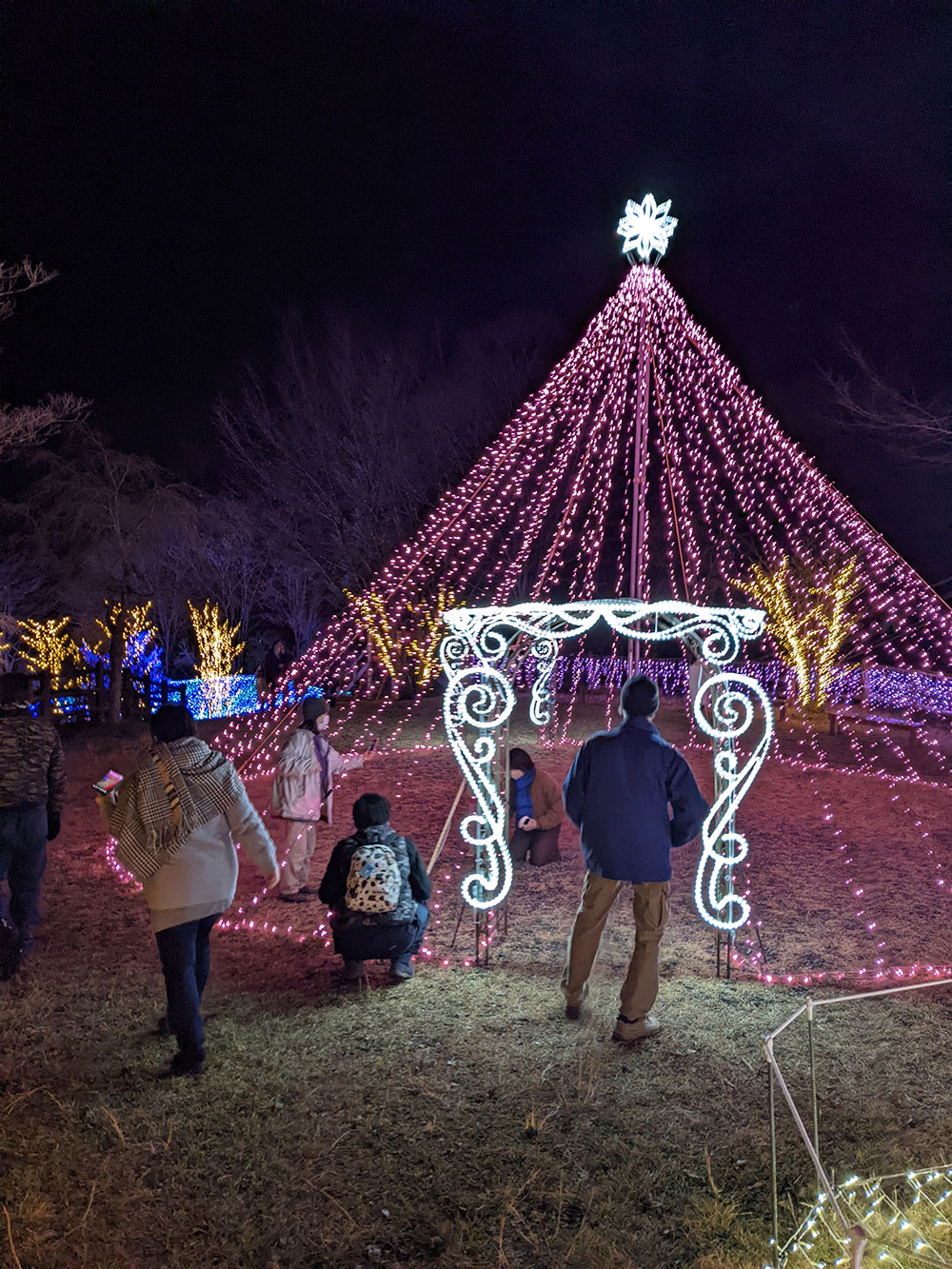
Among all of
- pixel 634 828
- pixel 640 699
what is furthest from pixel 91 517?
pixel 634 828

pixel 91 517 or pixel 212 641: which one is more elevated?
pixel 91 517

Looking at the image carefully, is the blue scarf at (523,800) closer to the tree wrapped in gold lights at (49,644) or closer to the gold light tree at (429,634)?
the gold light tree at (429,634)

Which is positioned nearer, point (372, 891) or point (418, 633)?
point (372, 891)

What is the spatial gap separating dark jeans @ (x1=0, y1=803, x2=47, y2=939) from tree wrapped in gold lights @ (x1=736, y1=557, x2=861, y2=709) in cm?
1385

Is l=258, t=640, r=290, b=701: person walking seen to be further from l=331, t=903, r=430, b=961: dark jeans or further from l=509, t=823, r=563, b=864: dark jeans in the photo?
l=331, t=903, r=430, b=961: dark jeans

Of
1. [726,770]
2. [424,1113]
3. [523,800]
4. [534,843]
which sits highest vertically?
[726,770]

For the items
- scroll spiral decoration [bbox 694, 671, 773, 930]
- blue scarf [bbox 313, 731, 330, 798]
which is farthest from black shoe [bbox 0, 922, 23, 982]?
scroll spiral decoration [bbox 694, 671, 773, 930]

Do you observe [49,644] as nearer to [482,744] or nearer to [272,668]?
[272,668]

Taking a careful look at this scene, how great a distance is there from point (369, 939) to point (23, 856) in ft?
6.97

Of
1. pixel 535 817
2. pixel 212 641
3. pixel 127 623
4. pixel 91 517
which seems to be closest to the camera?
pixel 535 817

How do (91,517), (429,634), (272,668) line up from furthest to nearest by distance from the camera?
(272,668)
(91,517)
(429,634)

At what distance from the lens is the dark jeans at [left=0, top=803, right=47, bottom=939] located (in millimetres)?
4848

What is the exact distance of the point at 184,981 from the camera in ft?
11.9

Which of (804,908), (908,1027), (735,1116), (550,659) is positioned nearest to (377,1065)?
(735,1116)
